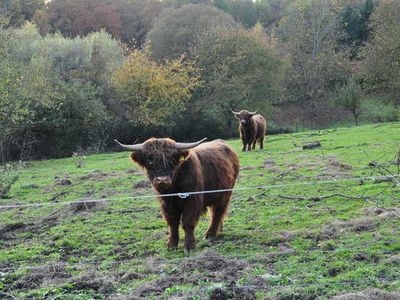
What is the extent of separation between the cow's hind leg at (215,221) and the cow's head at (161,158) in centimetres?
117

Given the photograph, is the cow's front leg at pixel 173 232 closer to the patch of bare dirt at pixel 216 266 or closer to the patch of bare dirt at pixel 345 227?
the patch of bare dirt at pixel 216 266

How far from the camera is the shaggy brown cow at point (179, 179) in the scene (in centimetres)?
624

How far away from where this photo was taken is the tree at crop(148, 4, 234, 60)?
4072 centimetres

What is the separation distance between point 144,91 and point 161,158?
27678 mm

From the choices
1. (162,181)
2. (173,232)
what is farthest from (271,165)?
(162,181)

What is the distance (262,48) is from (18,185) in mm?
25730

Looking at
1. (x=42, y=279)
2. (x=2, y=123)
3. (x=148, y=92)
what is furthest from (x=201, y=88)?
(x=42, y=279)

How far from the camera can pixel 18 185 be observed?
15000 mm

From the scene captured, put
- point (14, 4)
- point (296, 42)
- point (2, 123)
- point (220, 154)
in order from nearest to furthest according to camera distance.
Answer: point (220, 154) → point (2, 123) → point (296, 42) → point (14, 4)

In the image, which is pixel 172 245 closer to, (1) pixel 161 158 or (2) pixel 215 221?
(2) pixel 215 221

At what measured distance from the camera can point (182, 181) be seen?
6465 millimetres

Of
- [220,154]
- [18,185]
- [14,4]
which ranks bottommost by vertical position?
[18,185]

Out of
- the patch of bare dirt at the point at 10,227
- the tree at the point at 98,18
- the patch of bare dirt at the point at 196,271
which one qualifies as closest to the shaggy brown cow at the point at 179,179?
the patch of bare dirt at the point at 196,271

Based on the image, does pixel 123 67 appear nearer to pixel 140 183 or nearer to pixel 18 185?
pixel 18 185
